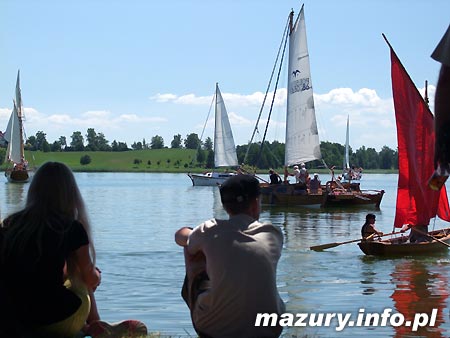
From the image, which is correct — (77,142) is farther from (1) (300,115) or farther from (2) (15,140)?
(1) (300,115)

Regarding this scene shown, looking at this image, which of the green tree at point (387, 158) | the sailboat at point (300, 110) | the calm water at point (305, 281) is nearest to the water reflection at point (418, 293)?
the calm water at point (305, 281)

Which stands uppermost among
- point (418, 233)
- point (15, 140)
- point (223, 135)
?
point (223, 135)

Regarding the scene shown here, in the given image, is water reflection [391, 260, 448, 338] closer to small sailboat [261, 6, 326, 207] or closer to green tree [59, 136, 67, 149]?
small sailboat [261, 6, 326, 207]

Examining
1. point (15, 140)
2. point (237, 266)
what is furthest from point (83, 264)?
point (15, 140)

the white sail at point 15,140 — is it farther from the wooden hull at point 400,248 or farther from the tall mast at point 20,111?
the wooden hull at point 400,248

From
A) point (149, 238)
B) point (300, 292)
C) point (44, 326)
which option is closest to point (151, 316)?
point (300, 292)

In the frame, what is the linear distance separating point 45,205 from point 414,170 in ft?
47.2

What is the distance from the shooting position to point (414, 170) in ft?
61.4

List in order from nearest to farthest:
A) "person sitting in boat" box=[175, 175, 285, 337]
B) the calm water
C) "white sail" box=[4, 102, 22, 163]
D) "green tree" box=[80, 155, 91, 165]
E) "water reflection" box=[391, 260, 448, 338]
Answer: "person sitting in boat" box=[175, 175, 285, 337] → "water reflection" box=[391, 260, 448, 338] → the calm water → "white sail" box=[4, 102, 22, 163] → "green tree" box=[80, 155, 91, 165]

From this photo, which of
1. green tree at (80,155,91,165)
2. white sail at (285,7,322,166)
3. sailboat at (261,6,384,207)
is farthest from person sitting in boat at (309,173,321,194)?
green tree at (80,155,91,165)

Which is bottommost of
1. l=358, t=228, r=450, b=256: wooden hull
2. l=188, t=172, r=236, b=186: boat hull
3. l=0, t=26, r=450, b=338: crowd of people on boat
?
l=188, t=172, r=236, b=186: boat hull

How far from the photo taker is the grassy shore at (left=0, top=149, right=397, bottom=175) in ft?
522

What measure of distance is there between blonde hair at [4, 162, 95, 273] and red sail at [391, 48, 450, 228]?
13651mm

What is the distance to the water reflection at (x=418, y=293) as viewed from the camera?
9594 millimetres
